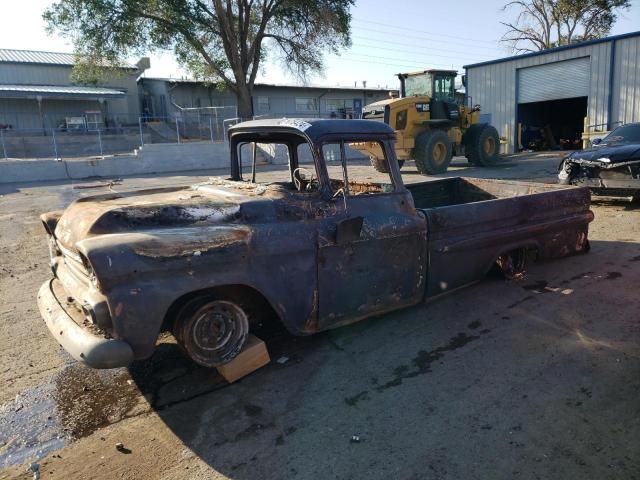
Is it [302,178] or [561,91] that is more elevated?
[561,91]

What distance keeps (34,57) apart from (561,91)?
33214 mm

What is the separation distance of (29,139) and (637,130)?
1004 inches

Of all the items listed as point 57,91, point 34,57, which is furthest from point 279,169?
point 34,57

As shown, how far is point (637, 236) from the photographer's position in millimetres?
6996

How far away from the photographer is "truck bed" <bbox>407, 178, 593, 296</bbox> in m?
4.43

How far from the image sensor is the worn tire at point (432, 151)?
15203mm

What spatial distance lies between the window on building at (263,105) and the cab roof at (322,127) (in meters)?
33.8

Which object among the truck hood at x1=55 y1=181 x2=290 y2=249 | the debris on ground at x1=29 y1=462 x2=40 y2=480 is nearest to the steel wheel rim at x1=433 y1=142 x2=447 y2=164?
the truck hood at x1=55 y1=181 x2=290 y2=249

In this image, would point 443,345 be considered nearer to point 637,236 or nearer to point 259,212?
point 259,212

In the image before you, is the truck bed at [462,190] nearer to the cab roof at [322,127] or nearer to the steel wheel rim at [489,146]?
the cab roof at [322,127]

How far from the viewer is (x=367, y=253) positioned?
3.88 meters

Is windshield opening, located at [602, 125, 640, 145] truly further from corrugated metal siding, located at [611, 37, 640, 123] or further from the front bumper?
corrugated metal siding, located at [611, 37, 640, 123]

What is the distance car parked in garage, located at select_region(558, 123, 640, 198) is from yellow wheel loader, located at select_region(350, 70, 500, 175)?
20.6 feet

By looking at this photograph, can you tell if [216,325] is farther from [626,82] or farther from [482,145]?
[626,82]
